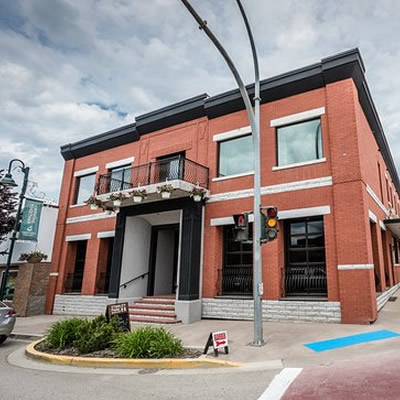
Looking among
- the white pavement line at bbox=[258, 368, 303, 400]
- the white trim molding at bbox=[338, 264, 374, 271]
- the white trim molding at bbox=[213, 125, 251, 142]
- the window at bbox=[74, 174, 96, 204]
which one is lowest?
the white pavement line at bbox=[258, 368, 303, 400]

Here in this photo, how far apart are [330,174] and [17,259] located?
16719 millimetres

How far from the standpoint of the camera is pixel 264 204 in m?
12.4

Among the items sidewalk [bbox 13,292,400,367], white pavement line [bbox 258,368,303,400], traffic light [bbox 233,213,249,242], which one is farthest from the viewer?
traffic light [bbox 233,213,249,242]

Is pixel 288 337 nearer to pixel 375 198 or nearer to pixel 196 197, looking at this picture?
pixel 196 197

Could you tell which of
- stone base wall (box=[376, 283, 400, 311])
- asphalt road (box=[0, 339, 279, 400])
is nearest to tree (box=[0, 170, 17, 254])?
asphalt road (box=[0, 339, 279, 400])

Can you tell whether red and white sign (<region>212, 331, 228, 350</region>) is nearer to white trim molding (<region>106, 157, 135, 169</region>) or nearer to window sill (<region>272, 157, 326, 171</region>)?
window sill (<region>272, 157, 326, 171</region>)

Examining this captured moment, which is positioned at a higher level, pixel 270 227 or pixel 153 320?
pixel 270 227

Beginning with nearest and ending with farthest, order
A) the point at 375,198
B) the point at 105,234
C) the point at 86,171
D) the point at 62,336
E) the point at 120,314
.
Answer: the point at 62,336 → the point at 120,314 → the point at 375,198 → the point at 105,234 → the point at 86,171

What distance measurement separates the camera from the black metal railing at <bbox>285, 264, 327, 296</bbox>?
36.3ft

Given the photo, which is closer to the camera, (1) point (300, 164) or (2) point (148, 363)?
(2) point (148, 363)

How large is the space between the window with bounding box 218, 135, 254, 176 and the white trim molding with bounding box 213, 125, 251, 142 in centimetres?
23

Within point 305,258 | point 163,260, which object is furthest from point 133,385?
point 163,260

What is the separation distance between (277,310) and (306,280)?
140 centimetres

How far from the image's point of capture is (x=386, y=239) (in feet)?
51.1
